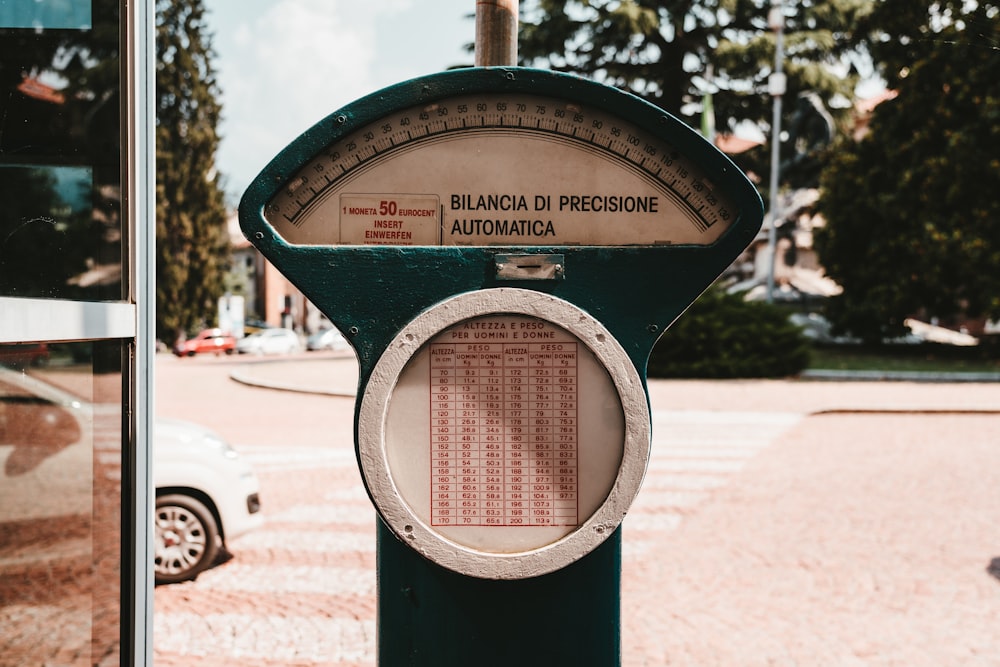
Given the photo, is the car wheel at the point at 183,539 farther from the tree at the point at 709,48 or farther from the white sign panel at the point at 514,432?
the tree at the point at 709,48

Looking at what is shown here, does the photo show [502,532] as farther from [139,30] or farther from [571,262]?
[139,30]

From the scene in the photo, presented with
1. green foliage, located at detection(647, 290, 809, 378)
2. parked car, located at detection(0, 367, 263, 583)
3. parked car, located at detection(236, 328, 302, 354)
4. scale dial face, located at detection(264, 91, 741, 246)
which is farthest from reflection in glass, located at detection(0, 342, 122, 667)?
parked car, located at detection(236, 328, 302, 354)

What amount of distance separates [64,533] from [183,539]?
1.92 meters

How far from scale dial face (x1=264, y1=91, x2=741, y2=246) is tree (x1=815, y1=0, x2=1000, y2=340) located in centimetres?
1612

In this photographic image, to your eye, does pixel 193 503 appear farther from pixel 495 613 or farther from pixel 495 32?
pixel 495 32

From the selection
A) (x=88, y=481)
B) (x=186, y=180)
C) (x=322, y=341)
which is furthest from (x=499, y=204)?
(x=322, y=341)

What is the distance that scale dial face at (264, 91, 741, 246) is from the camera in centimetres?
163

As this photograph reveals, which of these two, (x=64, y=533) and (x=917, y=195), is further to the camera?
(x=917, y=195)

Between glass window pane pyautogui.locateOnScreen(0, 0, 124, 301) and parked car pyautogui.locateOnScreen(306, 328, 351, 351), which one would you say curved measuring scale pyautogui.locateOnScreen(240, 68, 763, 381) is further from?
parked car pyautogui.locateOnScreen(306, 328, 351, 351)

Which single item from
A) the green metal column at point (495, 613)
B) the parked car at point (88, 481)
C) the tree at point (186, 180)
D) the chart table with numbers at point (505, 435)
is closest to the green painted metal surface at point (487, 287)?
the green metal column at point (495, 613)

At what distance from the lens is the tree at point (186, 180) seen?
2947cm

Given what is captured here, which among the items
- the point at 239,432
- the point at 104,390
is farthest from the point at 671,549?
the point at 239,432

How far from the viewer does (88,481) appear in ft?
11.0

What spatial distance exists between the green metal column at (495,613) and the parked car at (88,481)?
3.07ft
